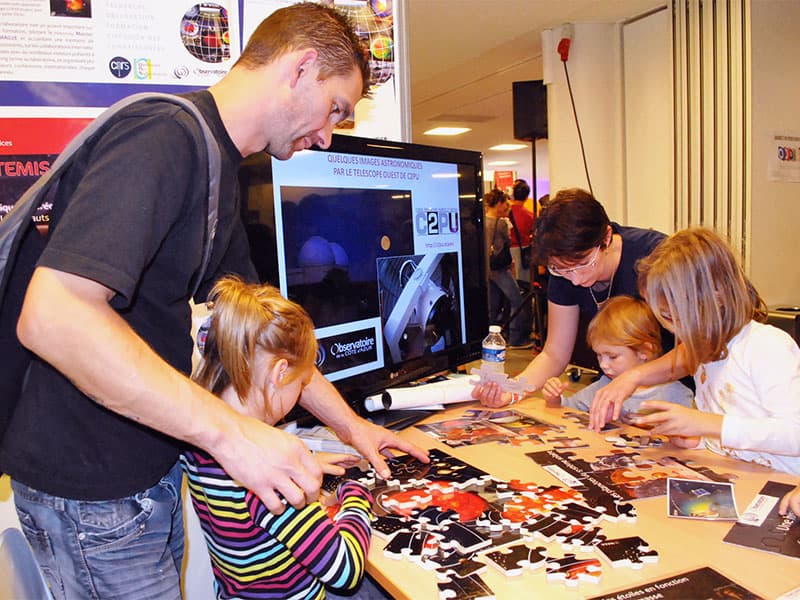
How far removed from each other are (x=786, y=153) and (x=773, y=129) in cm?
23

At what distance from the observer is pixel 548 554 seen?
1.08 m

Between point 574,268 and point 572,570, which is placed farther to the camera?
point 574,268

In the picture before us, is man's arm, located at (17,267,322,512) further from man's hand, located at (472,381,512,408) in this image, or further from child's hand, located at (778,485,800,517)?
man's hand, located at (472,381,512,408)

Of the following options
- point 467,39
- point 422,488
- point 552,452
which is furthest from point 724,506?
point 467,39

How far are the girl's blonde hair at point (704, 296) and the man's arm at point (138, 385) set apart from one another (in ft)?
3.78

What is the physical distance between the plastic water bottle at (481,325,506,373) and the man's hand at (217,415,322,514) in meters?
1.24

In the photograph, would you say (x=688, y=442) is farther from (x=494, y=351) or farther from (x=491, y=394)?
(x=494, y=351)

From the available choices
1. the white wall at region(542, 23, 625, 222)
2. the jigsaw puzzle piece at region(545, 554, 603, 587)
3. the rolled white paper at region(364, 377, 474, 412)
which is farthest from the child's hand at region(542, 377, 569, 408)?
the white wall at region(542, 23, 625, 222)

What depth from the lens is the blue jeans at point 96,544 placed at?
987 mm

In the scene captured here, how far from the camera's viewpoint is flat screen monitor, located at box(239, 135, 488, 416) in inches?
63.1

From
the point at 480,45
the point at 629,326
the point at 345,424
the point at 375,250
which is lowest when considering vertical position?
the point at 345,424

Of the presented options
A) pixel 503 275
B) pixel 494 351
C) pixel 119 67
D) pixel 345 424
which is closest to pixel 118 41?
pixel 119 67

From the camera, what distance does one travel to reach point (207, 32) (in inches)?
73.9

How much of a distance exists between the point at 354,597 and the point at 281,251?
85cm
